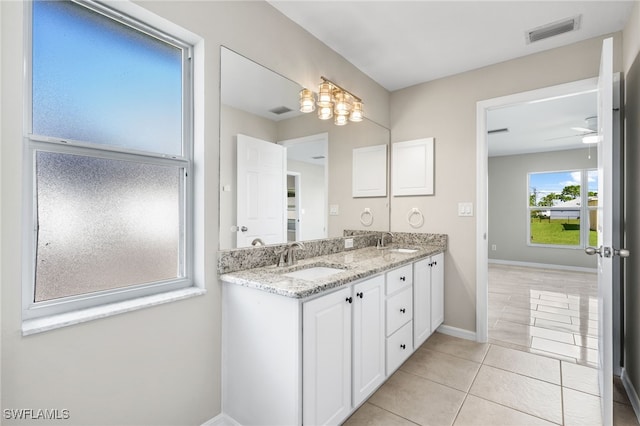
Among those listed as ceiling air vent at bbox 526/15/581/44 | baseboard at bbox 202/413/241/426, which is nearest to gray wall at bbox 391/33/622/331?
ceiling air vent at bbox 526/15/581/44

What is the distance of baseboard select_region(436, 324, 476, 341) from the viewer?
9.54 feet

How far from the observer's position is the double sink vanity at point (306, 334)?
142cm

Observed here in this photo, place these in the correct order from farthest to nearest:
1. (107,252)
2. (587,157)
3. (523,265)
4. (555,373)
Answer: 1. (523,265)
2. (587,157)
3. (555,373)
4. (107,252)

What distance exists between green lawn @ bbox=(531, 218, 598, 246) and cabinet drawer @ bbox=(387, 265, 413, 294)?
5936mm

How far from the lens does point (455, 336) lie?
2992 mm

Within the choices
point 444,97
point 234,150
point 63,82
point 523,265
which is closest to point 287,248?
point 234,150

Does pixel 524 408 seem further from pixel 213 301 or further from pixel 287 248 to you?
pixel 213 301

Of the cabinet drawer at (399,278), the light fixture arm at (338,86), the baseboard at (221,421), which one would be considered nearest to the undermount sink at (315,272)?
the cabinet drawer at (399,278)

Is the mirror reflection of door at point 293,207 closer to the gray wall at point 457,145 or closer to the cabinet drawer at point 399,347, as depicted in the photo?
the cabinet drawer at point 399,347

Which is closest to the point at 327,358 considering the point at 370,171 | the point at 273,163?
the point at 273,163

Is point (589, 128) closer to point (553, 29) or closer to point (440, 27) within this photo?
point (553, 29)

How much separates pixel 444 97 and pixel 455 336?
7.63 ft

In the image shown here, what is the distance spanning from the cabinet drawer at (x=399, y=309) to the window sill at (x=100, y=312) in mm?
1198

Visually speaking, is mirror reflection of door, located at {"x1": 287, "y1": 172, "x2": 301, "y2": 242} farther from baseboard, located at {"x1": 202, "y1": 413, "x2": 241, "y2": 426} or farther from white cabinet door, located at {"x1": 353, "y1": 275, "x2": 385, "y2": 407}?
baseboard, located at {"x1": 202, "y1": 413, "x2": 241, "y2": 426}
